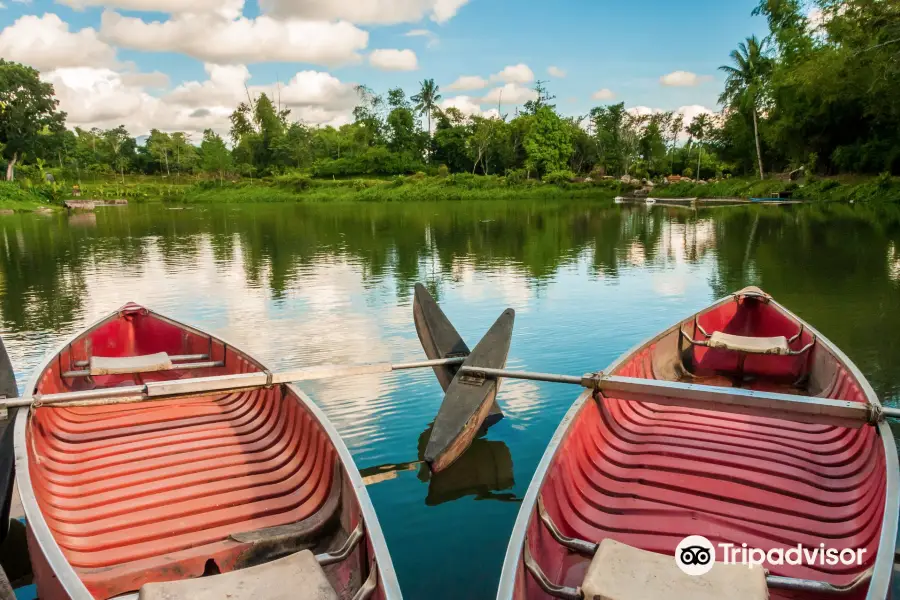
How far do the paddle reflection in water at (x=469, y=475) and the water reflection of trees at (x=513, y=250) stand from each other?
19.0 ft

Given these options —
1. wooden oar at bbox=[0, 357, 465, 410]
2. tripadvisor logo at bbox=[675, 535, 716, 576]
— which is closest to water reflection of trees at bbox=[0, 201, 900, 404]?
tripadvisor logo at bbox=[675, 535, 716, 576]

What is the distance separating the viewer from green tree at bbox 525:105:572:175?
206 ft

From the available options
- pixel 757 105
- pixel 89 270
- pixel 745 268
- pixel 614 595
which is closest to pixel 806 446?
pixel 614 595

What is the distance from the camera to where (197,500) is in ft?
15.5

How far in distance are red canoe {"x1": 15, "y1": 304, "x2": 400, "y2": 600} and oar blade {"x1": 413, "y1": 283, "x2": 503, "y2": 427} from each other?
1885 mm

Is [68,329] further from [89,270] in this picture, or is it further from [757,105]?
[757,105]

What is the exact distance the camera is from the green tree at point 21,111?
5631cm

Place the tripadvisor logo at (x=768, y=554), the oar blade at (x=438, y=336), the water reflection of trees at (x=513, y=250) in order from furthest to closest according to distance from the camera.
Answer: the water reflection of trees at (x=513, y=250) → the oar blade at (x=438, y=336) → the tripadvisor logo at (x=768, y=554)

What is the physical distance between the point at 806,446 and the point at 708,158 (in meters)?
64.9

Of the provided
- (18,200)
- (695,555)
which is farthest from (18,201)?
(695,555)

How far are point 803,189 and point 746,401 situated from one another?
146ft

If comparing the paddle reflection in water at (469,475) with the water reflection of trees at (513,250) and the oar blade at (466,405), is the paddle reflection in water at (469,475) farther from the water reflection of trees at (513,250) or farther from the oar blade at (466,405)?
the water reflection of trees at (513,250)

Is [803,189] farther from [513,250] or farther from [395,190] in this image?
[395,190]

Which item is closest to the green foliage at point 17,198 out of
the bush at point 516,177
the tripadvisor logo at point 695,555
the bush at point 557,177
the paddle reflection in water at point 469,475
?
the bush at point 516,177
